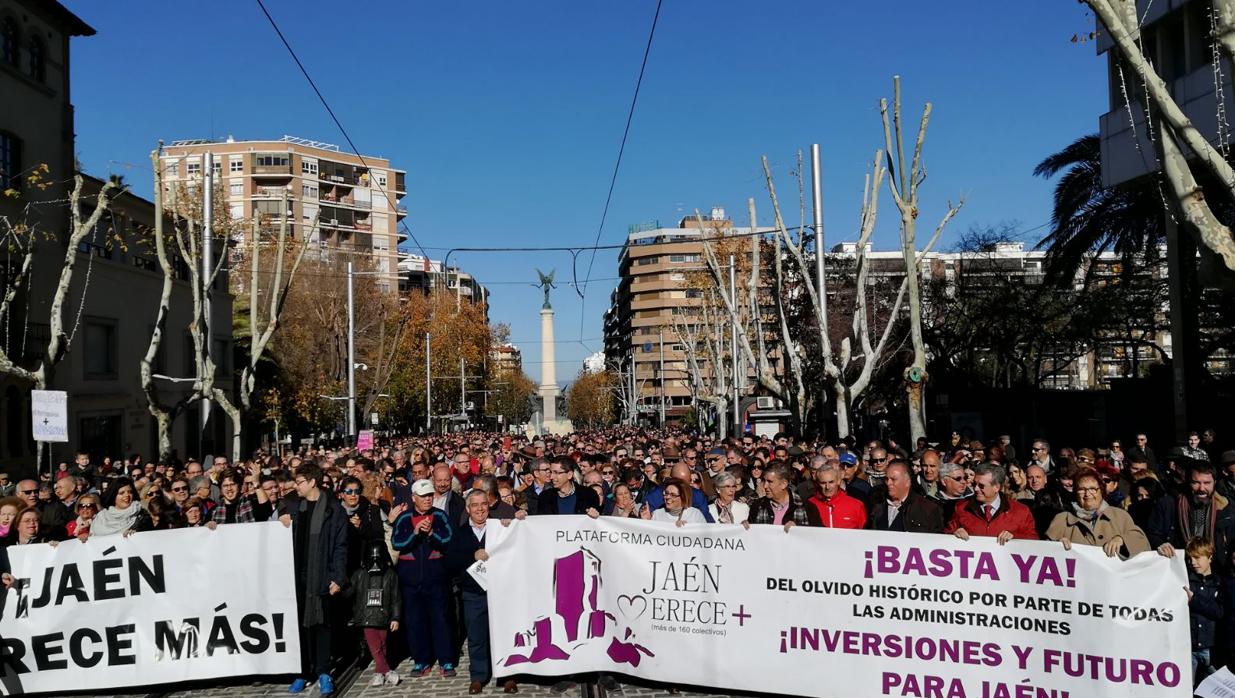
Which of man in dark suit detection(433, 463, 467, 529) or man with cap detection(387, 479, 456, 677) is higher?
man in dark suit detection(433, 463, 467, 529)

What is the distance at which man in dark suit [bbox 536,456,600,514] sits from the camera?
331 inches

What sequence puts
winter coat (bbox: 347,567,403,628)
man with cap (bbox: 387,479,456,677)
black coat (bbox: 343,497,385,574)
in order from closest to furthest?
winter coat (bbox: 347,567,403,628), man with cap (bbox: 387,479,456,677), black coat (bbox: 343,497,385,574)

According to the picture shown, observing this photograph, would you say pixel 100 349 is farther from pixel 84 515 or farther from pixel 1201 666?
pixel 1201 666

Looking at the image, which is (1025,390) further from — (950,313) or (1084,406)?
(950,313)

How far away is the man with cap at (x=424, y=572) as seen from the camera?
735 cm

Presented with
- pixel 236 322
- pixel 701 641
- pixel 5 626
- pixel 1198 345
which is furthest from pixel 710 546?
pixel 236 322

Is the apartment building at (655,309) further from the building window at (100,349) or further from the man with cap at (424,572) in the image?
the man with cap at (424,572)

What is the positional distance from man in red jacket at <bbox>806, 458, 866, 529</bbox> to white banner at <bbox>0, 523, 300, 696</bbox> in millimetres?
3757

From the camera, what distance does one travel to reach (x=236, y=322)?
4300 cm

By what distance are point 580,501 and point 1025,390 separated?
23294 mm

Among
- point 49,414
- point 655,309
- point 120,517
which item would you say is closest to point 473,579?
point 120,517

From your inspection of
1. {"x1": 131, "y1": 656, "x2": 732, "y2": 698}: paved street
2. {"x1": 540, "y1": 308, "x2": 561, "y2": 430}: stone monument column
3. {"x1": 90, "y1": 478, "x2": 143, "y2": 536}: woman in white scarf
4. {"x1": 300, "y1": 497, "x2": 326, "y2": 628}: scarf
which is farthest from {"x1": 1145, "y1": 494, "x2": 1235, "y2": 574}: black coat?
{"x1": 540, "y1": 308, "x2": 561, "y2": 430}: stone monument column

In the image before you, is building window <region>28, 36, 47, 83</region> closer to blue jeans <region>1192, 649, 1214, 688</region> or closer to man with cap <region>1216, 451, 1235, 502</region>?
man with cap <region>1216, 451, 1235, 502</region>

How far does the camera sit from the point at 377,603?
727cm
